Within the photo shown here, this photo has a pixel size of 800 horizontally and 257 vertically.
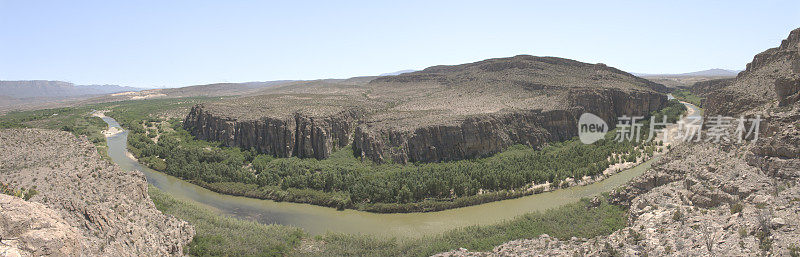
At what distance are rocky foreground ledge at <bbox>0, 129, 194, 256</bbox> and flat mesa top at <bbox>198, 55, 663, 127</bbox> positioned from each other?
2734 centimetres

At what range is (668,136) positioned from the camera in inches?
2233

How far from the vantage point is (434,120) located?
5038 centimetres

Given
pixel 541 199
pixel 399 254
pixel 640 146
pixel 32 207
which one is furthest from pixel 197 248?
pixel 640 146

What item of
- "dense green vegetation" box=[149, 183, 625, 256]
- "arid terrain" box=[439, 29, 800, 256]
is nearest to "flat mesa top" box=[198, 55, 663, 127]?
"dense green vegetation" box=[149, 183, 625, 256]

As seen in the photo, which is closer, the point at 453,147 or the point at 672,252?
the point at 672,252

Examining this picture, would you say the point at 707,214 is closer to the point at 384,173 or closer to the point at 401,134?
the point at 384,173

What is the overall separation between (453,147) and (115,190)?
33.9 metres

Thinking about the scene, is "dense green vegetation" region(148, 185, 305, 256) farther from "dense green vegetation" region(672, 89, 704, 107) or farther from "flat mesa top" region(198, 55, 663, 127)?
"dense green vegetation" region(672, 89, 704, 107)

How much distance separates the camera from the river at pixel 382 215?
103 ft

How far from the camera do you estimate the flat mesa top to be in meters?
56.2

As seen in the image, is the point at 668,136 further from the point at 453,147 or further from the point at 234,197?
the point at 234,197

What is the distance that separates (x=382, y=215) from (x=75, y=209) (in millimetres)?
21111

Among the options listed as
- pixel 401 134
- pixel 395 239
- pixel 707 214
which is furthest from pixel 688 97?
pixel 395 239

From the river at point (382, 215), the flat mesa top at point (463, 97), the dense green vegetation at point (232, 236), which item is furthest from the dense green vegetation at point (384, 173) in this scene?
the flat mesa top at point (463, 97)
